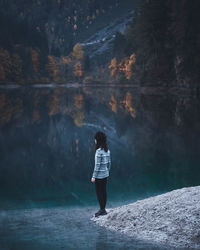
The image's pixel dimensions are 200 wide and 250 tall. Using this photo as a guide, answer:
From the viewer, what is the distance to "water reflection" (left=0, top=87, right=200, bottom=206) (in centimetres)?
1193

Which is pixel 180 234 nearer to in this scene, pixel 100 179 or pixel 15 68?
pixel 100 179

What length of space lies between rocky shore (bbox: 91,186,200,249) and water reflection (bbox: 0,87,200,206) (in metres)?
2.54

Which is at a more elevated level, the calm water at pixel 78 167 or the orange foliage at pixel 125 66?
the orange foliage at pixel 125 66

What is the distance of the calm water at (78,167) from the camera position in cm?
824

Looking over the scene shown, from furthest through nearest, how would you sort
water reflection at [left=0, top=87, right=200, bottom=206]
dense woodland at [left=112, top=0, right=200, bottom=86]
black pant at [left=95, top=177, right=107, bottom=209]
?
dense woodland at [left=112, top=0, right=200, bottom=86] < water reflection at [left=0, top=87, right=200, bottom=206] < black pant at [left=95, top=177, right=107, bottom=209]

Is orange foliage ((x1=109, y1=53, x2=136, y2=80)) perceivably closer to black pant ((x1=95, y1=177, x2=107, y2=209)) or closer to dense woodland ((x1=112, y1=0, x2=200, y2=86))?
dense woodland ((x1=112, y1=0, x2=200, y2=86))

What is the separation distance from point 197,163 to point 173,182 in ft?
9.13

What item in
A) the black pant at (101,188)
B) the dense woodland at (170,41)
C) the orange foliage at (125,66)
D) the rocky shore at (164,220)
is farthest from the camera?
the orange foliage at (125,66)

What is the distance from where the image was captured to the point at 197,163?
595 inches

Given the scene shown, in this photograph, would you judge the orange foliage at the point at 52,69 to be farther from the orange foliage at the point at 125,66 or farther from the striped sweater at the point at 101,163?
the striped sweater at the point at 101,163

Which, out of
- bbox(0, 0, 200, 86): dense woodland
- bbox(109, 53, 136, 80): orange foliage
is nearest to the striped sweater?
bbox(0, 0, 200, 86): dense woodland

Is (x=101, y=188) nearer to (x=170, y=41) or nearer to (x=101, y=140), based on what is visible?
(x=101, y=140)

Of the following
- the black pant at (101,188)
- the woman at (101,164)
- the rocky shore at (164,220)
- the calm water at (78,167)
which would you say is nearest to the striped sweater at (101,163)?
the woman at (101,164)

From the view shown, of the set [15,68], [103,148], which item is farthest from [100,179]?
[15,68]
